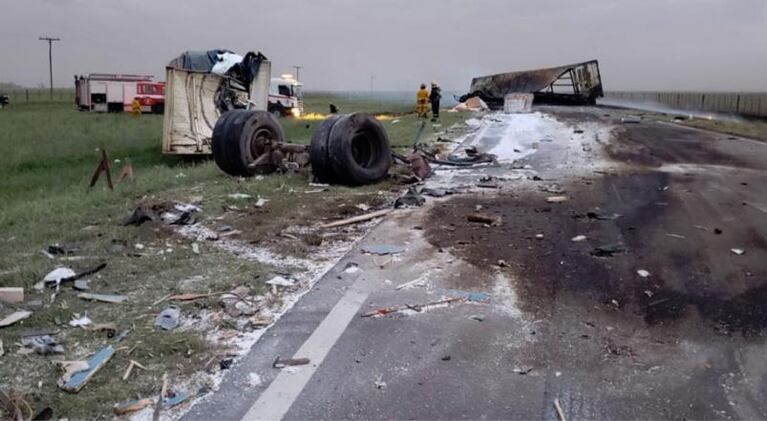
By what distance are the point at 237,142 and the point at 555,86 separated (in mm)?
26494

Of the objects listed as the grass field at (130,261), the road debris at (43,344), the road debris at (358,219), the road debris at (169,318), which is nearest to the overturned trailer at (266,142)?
the grass field at (130,261)

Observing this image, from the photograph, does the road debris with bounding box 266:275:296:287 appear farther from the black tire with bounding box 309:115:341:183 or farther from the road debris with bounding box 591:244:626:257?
the black tire with bounding box 309:115:341:183

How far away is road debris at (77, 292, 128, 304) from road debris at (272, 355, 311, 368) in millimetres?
1466

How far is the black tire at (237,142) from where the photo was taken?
9094 millimetres

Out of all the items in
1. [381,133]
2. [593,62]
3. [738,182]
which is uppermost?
[593,62]

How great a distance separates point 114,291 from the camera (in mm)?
4262

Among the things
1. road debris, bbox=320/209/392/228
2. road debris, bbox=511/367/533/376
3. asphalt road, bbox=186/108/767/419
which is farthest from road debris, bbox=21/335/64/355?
road debris, bbox=320/209/392/228

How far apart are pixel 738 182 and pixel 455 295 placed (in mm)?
6655

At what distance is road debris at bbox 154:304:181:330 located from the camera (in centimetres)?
366

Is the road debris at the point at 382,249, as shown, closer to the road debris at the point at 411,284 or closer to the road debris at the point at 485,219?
the road debris at the point at 411,284

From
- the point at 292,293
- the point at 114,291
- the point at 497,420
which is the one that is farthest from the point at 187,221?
the point at 497,420

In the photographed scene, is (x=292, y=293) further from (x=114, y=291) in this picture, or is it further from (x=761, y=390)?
(x=761, y=390)

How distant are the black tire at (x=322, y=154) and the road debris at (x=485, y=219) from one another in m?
2.39

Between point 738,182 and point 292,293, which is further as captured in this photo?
point 738,182
